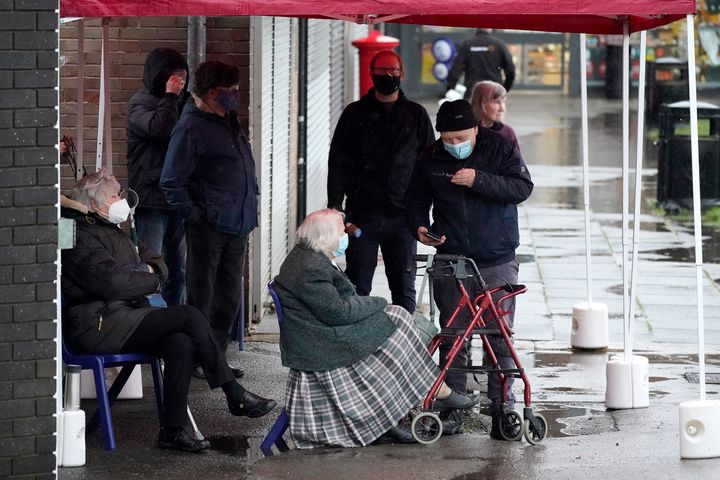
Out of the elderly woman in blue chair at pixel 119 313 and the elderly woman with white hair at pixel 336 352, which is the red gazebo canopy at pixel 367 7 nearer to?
the elderly woman in blue chair at pixel 119 313

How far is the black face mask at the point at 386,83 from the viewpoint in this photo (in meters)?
8.55

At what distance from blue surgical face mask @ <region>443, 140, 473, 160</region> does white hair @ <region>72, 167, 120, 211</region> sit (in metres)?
1.80

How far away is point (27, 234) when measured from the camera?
19.7ft

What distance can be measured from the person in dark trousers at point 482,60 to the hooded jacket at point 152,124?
10674mm

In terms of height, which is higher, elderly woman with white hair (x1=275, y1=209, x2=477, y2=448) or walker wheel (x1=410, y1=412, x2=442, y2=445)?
elderly woman with white hair (x1=275, y1=209, x2=477, y2=448)

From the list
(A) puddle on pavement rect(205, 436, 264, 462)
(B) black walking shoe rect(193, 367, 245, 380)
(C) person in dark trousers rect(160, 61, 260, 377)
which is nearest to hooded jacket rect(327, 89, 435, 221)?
(C) person in dark trousers rect(160, 61, 260, 377)

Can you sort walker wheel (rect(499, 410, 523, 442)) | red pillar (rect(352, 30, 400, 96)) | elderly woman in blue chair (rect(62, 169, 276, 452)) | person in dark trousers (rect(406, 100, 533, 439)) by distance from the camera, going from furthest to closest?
red pillar (rect(352, 30, 400, 96))
person in dark trousers (rect(406, 100, 533, 439))
walker wheel (rect(499, 410, 523, 442))
elderly woman in blue chair (rect(62, 169, 276, 452))

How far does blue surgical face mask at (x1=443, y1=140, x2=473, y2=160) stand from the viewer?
7312 mm

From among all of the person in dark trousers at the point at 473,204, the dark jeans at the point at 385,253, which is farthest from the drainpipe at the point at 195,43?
the person in dark trousers at the point at 473,204

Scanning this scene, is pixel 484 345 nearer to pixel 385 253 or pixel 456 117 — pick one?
pixel 456 117

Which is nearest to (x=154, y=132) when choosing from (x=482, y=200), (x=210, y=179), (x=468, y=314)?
(x=210, y=179)

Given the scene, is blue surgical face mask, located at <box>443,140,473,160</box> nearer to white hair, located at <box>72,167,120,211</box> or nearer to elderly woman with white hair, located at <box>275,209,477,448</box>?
elderly woman with white hair, located at <box>275,209,477,448</box>

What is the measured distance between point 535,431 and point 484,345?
510 millimetres

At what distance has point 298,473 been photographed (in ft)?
21.5
